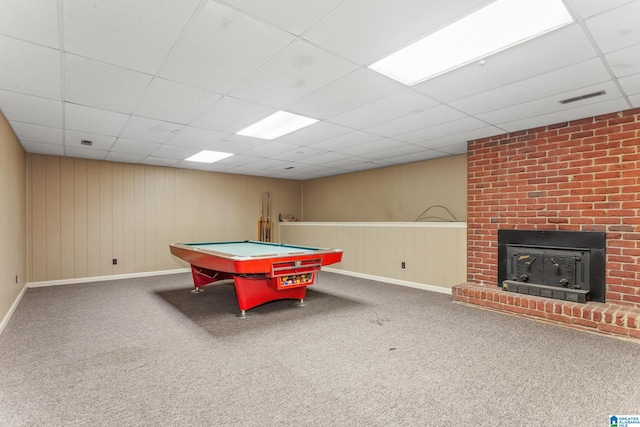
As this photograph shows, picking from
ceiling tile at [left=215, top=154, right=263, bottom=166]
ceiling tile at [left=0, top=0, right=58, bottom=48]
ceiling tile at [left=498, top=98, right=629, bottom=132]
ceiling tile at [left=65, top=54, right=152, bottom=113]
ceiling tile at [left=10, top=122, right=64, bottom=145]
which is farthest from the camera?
ceiling tile at [left=215, top=154, right=263, bottom=166]

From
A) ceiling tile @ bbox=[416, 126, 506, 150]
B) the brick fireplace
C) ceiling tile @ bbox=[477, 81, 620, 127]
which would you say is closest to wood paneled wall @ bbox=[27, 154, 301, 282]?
ceiling tile @ bbox=[416, 126, 506, 150]

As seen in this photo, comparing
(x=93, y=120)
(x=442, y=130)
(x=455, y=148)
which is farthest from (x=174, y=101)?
(x=455, y=148)

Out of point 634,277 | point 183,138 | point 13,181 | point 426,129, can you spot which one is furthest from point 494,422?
point 13,181

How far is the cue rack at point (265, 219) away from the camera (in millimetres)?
7852

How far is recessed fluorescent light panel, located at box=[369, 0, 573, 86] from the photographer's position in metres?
1.80

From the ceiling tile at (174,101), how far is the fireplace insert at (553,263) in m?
3.92

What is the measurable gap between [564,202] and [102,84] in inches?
191

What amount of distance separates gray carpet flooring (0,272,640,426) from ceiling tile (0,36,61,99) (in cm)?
220

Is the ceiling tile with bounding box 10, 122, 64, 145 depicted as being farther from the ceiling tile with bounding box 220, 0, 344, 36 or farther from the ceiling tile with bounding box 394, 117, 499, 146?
the ceiling tile with bounding box 394, 117, 499, 146

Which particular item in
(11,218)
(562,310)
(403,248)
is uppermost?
(11,218)

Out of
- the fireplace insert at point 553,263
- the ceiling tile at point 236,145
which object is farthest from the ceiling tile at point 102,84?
the fireplace insert at point 553,263

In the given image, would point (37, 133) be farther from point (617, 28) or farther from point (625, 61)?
point (625, 61)

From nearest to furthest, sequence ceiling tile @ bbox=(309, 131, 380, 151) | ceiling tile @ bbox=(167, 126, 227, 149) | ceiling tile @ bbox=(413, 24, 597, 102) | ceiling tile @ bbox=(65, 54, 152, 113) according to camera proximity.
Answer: ceiling tile @ bbox=(413, 24, 597, 102) → ceiling tile @ bbox=(65, 54, 152, 113) → ceiling tile @ bbox=(167, 126, 227, 149) → ceiling tile @ bbox=(309, 131, 380, 151)

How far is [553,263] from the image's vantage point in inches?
148
